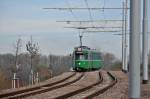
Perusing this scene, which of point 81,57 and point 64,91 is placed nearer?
point 64,91

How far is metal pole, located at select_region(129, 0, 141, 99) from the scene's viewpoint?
11.6 meters

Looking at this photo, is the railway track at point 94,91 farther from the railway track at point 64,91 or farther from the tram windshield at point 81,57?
the tram windshield at point 81,57

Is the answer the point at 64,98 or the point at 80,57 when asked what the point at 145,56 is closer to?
the point at 64,98

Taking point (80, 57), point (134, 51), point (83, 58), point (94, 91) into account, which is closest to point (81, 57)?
point (80, 57)

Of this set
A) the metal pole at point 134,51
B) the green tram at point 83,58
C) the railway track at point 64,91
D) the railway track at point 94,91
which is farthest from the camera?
the green tram at point 83,58

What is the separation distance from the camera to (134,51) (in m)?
11.7

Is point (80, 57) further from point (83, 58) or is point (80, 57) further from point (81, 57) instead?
point (83, 58)

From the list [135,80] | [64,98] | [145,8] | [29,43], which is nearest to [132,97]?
[135,80]

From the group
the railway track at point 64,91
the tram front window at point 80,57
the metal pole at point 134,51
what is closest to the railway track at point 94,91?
the railway track at point 64,91

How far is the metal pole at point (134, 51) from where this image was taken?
1159 cm

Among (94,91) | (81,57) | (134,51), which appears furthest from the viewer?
(81,57)

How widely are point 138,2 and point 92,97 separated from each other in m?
11.7

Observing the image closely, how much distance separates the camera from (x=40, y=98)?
21.8 metres

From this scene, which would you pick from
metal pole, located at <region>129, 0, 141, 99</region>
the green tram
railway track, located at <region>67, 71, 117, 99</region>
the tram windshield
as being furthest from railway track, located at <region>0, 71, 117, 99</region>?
the tram windshield
